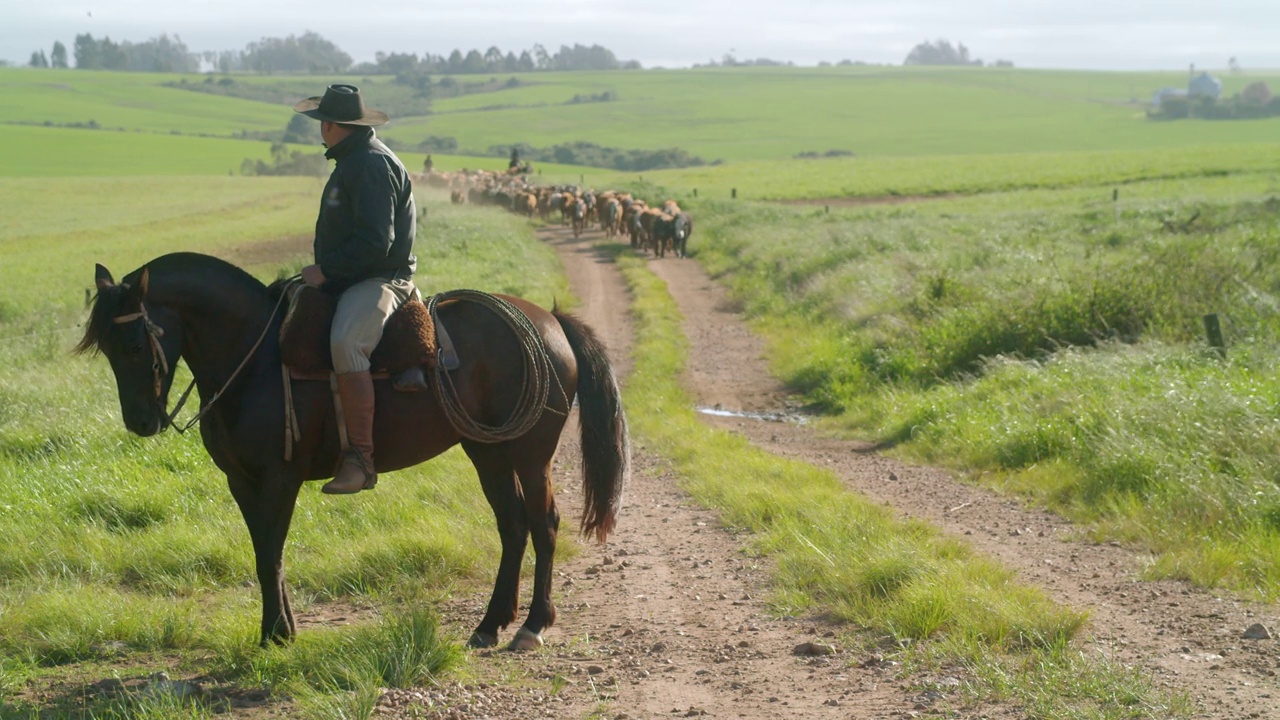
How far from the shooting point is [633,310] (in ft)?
66.8

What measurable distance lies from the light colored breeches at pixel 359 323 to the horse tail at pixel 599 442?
118 centimetres

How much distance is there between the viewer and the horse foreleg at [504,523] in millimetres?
Result: 5961

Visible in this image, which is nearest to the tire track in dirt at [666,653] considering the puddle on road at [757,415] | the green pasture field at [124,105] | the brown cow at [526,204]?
the puddle on road at [757,415]

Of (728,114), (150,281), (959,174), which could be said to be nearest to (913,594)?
(150,281)

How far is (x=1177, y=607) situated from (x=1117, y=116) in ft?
421

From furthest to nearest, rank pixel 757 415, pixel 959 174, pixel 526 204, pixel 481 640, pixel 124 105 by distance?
pixel 124 105 < pixel 959 174 < pixel 526 204 < pixel 757 415 < pixel 481 640

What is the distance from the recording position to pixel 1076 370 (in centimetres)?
1132

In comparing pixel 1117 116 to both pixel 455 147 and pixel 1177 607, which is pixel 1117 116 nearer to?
pixel 455 147

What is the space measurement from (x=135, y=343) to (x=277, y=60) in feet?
543

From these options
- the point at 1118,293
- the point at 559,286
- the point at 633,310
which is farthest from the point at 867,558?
the point at 559,286

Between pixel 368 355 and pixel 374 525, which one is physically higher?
pixel 368 355

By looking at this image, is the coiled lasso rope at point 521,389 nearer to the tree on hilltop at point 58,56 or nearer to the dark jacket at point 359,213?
the dark jacket at point 359,213

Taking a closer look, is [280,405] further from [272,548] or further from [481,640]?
[481,640]

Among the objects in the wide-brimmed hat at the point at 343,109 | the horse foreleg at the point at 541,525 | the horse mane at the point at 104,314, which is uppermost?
the wide-brimmed hat at the point at 343,109
